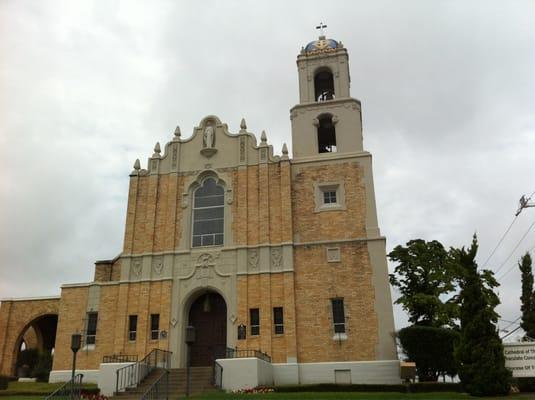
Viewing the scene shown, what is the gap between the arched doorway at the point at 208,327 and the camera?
23.6 m

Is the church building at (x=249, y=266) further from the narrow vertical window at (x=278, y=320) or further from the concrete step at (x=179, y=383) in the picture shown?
the concrete step at (x=179, y=383)

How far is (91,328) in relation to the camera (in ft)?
81.9

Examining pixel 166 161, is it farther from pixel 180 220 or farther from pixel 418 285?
pixel 418 285

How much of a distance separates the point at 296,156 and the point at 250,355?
1052cm

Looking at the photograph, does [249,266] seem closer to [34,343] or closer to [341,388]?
[341,388]

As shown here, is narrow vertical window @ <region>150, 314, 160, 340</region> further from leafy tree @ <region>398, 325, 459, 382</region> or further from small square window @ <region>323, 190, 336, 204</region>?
leafy tree @ <region>398, 325, 459, 382</region>

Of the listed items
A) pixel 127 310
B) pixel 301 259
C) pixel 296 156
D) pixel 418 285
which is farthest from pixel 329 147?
pixel 127 310

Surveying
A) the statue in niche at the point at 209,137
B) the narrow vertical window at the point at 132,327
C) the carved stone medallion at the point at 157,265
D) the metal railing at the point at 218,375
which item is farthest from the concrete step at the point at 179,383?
the statue in niche at the point at 209,137

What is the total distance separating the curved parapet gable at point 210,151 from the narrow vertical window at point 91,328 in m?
7.77

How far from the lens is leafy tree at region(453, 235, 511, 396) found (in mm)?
14945

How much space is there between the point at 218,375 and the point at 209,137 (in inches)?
506

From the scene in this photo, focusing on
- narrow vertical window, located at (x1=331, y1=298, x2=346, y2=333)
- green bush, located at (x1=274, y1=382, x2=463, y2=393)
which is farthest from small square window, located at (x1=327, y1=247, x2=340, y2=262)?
green bush, located at (x1=274, y1=382, x2=463, y2=393)

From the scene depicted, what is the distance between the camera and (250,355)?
22.2 meters

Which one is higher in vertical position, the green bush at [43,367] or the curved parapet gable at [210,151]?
the curved parapet gable at [210,151]
